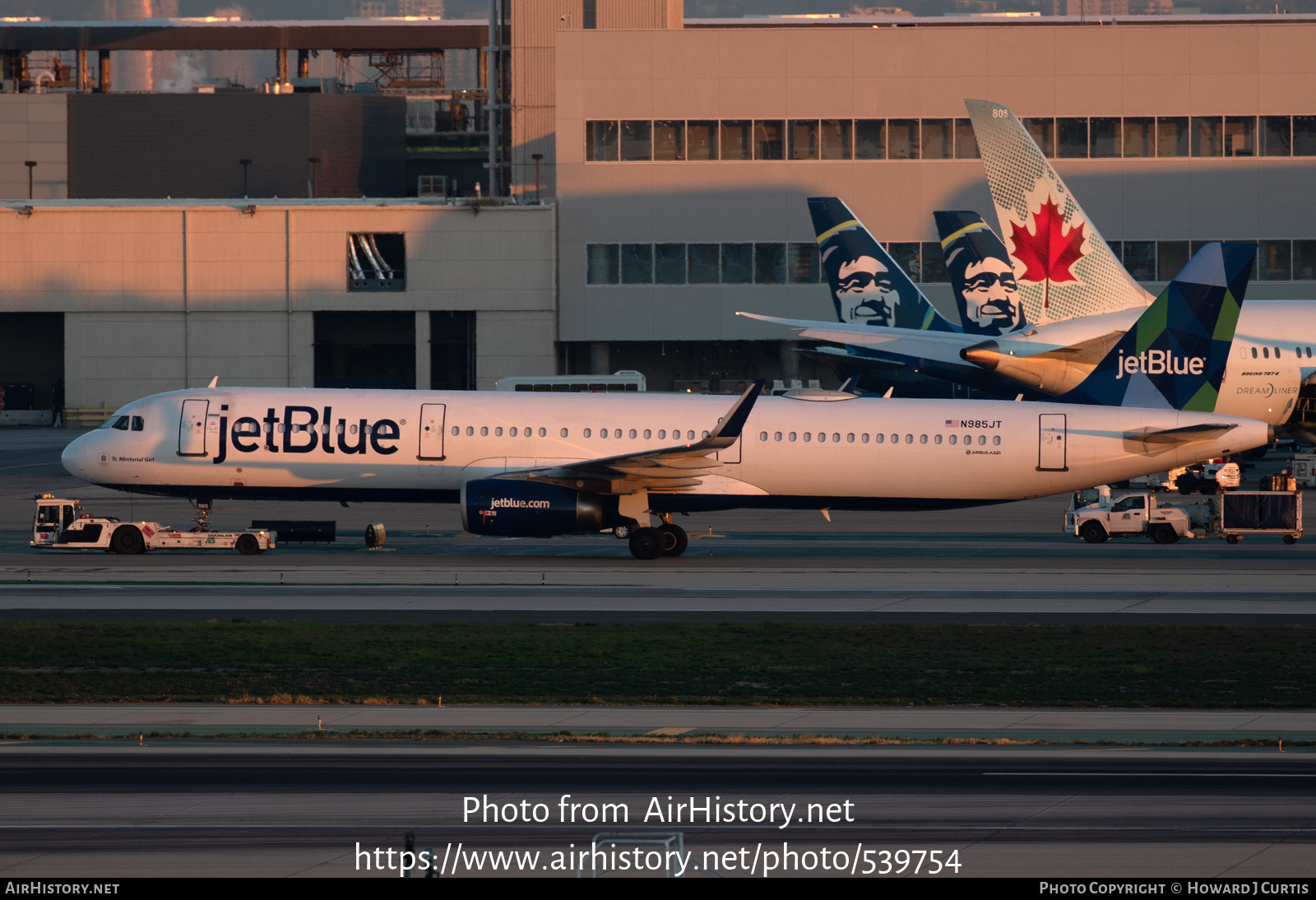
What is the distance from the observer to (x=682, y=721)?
20.0 m

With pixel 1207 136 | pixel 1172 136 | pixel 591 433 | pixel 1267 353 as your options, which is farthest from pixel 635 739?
pixel 1207 136

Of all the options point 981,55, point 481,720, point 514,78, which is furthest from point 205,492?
point 514,78

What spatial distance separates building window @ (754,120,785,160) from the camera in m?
85.4

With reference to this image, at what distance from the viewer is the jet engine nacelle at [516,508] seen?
36.4 m

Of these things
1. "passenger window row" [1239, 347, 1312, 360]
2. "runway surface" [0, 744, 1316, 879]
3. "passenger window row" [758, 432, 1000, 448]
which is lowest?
"runway surface" [0, 744, 1316, 879]

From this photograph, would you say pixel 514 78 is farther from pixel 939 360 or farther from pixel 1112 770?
pixel 1112 770

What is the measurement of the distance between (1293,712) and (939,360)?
37045mm

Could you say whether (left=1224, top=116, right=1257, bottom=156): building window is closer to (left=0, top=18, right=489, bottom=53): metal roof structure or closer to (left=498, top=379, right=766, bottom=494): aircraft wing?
(left=498, top=379, right=766, bottom=494): aircraft wing

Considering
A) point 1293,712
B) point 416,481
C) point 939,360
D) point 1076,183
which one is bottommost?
point 1293,712

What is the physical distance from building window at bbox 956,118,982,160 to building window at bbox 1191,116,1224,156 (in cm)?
1300

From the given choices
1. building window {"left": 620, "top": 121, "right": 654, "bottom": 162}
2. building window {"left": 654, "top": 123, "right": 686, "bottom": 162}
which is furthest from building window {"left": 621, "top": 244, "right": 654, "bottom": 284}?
building window {"left": 654, "top": 123, "right": 686, "bottom": 162}
